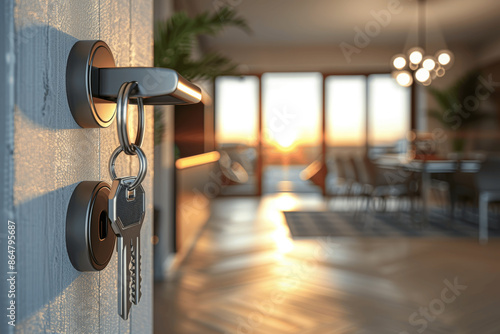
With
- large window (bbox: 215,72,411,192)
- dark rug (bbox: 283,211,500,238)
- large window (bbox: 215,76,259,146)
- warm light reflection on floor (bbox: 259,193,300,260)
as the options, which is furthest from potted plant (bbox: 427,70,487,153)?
large window (bbox: 215,76,259,146)

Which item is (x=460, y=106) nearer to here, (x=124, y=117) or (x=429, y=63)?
(x=429, y=63)

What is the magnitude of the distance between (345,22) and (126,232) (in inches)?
289

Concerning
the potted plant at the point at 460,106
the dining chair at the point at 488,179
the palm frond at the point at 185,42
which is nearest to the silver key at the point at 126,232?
the palm frond at the point at 185,42

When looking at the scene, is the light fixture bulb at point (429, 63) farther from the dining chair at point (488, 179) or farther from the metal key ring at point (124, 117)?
the metal key ring at point (124, 117)

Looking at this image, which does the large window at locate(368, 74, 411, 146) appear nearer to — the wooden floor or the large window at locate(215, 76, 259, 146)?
the large window at locate(215, 76, 259, 146)

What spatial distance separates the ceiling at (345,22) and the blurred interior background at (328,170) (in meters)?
0.04

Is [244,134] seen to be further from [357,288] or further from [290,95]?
[357,288]

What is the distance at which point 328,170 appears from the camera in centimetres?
909

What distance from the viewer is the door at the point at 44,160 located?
12.5 inches

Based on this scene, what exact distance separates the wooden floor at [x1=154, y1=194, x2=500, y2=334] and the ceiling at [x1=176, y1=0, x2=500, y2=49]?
3.25m

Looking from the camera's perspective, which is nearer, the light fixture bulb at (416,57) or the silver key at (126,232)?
the silver key at (126,232)

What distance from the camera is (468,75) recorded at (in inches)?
326

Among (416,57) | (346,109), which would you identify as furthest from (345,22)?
(346,109)

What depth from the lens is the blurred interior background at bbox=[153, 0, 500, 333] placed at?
280 cm
